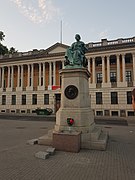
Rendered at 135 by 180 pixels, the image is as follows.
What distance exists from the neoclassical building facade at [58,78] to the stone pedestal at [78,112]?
24.4 meters

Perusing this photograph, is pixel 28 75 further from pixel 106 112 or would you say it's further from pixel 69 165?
pixel 69 165

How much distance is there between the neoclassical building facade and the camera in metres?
32.4

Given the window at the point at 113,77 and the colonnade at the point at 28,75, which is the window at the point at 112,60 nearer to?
the window at the point at 113,77

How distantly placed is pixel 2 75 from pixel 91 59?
23839mm

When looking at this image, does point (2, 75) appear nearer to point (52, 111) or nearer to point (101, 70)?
point (52, 111)

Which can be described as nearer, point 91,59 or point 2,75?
point 91,59

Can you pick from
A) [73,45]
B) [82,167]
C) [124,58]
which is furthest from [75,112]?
[124,58]

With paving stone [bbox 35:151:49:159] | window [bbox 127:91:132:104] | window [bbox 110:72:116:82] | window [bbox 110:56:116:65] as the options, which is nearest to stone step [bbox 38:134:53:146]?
paving stone [bbox 35:151:49:159]

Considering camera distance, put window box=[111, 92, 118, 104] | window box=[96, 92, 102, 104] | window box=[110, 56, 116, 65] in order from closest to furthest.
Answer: window box=[111, 92, 118, 104]
window box=[96, 92, 102, 104]
window box=[110, 56, 116, 65]

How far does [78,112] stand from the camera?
28.5 ft

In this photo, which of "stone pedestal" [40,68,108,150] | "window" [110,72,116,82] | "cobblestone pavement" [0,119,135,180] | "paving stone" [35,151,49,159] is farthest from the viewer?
"window" [110,72,116,82]

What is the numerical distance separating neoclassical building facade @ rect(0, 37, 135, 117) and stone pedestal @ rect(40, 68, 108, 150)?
80.1ft

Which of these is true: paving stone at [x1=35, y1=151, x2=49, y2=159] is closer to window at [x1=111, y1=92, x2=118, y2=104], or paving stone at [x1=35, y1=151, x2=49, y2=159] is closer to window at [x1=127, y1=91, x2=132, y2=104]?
window at [x1=111, y1=92, x2=118, y2=104]

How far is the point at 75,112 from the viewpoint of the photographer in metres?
8.73
